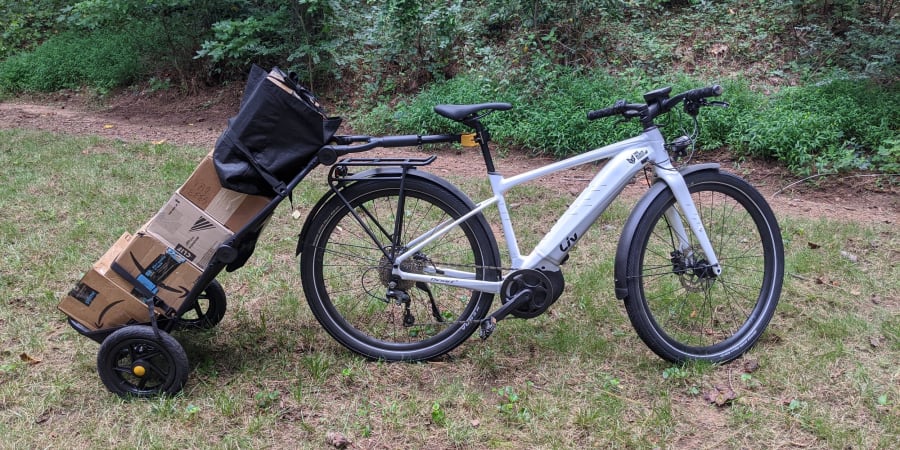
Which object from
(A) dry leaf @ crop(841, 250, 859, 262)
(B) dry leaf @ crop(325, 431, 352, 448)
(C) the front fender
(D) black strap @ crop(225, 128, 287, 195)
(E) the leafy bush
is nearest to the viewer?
(B) dry leaf @ crop(325, 431, 352, 448)

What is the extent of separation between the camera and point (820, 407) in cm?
284

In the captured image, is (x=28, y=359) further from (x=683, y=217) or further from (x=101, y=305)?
(x=683, y=217)

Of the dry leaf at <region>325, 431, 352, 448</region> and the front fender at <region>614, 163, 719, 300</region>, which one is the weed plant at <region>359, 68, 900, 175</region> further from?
the dry leaf at <region>325, 431, 352, 448</region>

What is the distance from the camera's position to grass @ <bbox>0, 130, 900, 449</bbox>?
272 cm

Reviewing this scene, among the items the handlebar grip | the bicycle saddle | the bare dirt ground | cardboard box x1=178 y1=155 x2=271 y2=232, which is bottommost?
the bare dirt ground

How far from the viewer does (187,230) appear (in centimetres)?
288

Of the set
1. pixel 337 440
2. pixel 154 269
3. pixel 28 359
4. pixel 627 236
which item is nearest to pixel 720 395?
pixel 627 236

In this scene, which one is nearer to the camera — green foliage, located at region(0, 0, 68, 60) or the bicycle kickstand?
the bicycle kickstand

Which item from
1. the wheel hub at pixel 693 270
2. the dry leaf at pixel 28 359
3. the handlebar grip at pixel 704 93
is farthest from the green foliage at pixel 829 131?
the dry leaf at pixel 28 359

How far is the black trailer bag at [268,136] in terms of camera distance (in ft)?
9.08

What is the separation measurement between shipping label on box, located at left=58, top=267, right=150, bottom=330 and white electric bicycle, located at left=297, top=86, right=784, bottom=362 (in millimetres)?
746

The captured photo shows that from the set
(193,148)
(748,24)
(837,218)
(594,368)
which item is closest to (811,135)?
(837,218)

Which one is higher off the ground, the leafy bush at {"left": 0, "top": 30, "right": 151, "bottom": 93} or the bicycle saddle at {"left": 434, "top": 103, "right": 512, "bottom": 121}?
the bicycle saddle at {"left": 434, "top": 103, "right": 512, "bottom": 121}

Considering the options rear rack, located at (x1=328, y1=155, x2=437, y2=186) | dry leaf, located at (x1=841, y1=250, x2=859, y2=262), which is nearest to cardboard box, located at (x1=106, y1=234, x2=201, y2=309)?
rear rack, located at (x1=328, y1=155, x2=437, y2=186)
